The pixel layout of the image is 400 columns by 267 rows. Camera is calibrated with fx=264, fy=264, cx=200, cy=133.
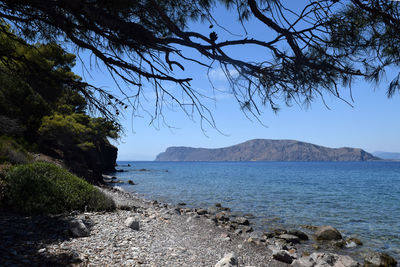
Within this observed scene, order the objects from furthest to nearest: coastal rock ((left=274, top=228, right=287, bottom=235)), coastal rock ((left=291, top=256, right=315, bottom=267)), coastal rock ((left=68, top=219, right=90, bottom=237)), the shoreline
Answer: coastal rock ((left=274, top=228, right=287, bottom=235)) < coastal rock ((left=291, top=256, right=315, bottom=267)) < coastal rock ((left=68, top=219, right=90, bottom=237)) < the shoreline

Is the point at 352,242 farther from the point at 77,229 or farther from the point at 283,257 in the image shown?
the point at 77,229

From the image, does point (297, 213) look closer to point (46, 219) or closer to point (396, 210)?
point (396, 210)

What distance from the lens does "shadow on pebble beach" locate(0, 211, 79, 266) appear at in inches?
178

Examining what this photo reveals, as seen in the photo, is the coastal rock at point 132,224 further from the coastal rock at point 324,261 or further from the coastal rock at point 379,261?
the coastal rock at point 379,261

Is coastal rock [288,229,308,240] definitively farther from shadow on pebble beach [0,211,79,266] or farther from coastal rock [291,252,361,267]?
shadow on pebble beach [0,211,79,266]

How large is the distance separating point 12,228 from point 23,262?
1.88 meters

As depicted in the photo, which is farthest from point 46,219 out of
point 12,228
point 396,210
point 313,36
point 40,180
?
point 396,210

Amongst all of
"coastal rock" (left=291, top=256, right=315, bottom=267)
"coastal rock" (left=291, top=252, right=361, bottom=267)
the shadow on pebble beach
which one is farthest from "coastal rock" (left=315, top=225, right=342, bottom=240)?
the shadow on pebble beach

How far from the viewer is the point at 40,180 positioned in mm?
7867

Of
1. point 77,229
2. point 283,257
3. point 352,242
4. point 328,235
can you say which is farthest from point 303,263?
point 77,229

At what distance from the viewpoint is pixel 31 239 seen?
5.49 m

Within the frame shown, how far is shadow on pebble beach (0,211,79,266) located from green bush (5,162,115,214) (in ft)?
1.54

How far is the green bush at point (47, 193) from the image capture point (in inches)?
290

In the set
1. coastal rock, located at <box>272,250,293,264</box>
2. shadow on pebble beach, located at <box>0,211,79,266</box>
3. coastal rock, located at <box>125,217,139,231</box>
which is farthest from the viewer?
coastal rock, located at <box>125,217,139,231</box>
